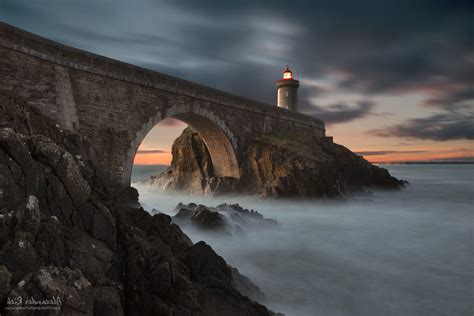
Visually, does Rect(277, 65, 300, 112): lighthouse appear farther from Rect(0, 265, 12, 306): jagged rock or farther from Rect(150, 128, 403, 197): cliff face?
Rect(0, 265, 12, 306): jagged rock

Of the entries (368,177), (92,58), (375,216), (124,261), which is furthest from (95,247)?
(368,177)

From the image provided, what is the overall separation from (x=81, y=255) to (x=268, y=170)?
18.2m

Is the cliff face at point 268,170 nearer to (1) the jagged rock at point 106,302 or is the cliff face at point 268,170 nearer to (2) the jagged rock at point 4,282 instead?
(1) the jagged rock at point 106,302

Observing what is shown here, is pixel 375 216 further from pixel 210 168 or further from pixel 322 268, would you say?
pixel 210 168

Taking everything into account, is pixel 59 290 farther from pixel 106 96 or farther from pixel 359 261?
pixel 106 96

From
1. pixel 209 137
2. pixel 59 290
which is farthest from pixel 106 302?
pixel 209 137

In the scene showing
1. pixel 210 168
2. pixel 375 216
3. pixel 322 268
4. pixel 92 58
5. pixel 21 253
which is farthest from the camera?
pixel 210 168

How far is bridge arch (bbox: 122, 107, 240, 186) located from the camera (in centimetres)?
1465

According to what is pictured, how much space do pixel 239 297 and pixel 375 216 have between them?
14977 millimetres

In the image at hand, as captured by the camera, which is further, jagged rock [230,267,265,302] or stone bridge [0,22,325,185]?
stone bridge [0,22,325,185]

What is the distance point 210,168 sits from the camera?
79.9ft

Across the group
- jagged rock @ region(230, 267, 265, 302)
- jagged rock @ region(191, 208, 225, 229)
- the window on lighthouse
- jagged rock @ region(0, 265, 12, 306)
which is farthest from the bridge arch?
the window on lighthouse

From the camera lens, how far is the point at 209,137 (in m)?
22.2

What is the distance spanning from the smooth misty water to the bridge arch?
5014 mm
